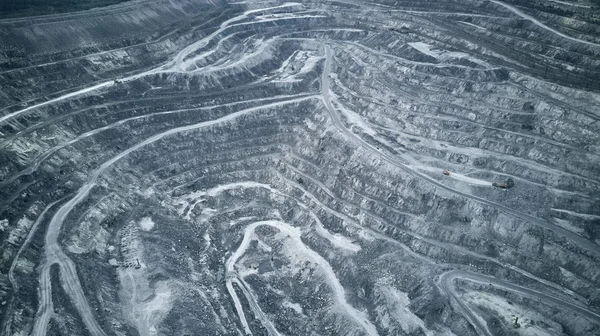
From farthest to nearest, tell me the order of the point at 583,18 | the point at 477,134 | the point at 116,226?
the point at 583,18 < the point at 477,134 < the point at 116,226

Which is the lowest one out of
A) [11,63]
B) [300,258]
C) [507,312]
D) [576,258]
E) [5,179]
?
[300,258]

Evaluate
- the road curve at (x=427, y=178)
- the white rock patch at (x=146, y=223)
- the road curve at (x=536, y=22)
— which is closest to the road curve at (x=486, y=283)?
the road curve at (x=427, y=178)

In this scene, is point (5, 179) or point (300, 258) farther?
point (300, 258)

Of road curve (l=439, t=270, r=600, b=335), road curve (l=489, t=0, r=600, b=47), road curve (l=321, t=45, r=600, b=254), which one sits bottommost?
road curve (l=439, t=270, r=600, b=335)

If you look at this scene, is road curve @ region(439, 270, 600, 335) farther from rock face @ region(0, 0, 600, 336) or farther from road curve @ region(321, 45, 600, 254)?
road curve @ region(321, 45, 600, 254)

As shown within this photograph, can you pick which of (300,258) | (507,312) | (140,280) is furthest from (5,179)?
(507,312)

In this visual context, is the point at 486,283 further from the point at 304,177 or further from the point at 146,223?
the point at 146,223

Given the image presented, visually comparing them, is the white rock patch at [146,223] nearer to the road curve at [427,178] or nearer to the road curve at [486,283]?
the road curve at [427,178]

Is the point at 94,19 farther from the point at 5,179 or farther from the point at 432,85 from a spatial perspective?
the point at 432,85

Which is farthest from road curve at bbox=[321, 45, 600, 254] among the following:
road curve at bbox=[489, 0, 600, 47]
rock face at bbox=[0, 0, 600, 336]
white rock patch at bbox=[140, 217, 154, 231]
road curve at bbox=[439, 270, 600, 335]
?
road curve at bbox=[489, 0, 600, 47]
